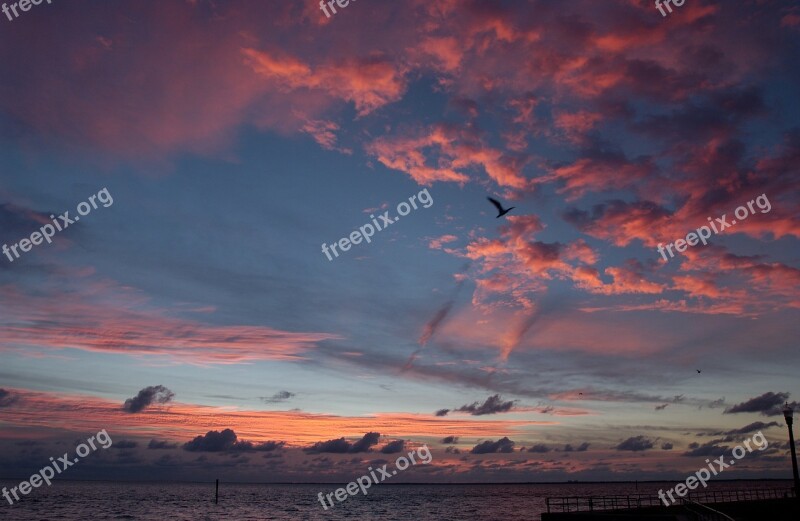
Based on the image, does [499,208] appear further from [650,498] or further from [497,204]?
[650,498]

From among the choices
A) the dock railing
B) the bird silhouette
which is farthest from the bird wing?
the dock railing

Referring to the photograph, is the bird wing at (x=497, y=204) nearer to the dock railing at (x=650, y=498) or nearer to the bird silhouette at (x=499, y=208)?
the bird silhouette at (x=499, y=208)

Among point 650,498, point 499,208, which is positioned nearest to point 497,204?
point 499,208

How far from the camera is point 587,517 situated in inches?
1626

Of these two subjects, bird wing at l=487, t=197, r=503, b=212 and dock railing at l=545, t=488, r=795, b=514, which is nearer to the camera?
bird wing at l=487, t=197, r=503, b=212

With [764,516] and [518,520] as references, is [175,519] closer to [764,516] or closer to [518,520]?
[518,520]

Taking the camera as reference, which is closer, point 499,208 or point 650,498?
point 499,208

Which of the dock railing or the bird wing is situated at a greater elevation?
the bird wing

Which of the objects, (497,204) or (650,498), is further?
(650,498)

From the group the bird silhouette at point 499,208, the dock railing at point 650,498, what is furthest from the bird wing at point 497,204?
the dock railing at point 650,498

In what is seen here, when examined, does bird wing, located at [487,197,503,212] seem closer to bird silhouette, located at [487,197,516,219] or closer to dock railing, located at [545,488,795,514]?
bird silhouette, located at [487,197,516,219]

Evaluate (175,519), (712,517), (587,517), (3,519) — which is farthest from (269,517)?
(712,517)

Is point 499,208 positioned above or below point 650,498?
above

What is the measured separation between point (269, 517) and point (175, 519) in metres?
16.3
